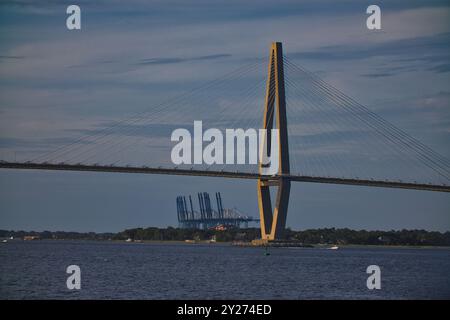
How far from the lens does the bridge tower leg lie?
5088cm

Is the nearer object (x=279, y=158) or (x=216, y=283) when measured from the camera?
(x=216, y=283)

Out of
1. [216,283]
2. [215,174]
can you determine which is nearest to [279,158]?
[215,174]

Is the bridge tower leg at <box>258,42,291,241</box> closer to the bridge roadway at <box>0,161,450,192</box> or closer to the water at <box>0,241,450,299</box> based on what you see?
the bridge roadway at <box>0,161,450,192</box>

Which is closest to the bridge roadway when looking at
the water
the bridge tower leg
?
the bridge tower leg

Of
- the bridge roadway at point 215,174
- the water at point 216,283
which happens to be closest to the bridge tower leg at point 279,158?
the bridge roadway at point 215,174

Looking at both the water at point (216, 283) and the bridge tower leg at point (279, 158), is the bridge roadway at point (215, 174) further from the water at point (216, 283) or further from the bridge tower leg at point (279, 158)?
the water at point (216, 283)

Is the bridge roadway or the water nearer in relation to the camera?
the water

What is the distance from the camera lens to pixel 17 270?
33750mm

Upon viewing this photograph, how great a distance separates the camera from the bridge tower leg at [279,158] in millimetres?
50875

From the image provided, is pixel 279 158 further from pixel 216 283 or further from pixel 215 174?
pixel 216 283

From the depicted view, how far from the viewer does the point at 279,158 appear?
5112cm
